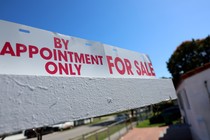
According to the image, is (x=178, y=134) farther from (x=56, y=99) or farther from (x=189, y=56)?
(x=189, y=56)

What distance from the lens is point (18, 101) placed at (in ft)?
3.01

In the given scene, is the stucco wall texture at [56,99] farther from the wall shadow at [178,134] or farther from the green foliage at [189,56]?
the green foliage at [189,56]

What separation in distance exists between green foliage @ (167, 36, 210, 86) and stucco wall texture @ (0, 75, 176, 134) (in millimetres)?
28433

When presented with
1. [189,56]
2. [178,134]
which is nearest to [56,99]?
[178,134]

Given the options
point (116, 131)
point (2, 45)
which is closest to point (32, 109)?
point (2, 45)

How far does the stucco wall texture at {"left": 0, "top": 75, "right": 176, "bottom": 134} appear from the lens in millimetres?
889

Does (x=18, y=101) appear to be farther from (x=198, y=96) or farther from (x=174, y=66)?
(x=174, y=66)

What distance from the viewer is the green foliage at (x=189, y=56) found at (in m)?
28.7

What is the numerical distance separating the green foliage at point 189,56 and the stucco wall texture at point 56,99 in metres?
28.4

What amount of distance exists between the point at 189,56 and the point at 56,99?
31190mm

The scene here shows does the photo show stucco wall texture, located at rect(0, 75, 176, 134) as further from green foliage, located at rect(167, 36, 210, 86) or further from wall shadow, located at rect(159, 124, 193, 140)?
green foliage, located at rect(167, 36, 210, 86)

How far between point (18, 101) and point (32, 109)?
0.24ft

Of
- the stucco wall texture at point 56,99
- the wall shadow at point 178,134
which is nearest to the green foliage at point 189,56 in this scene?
the wall shadow at point 178,134

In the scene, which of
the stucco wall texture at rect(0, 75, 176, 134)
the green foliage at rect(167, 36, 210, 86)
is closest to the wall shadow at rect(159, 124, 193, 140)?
the stucco wall texture at rect(0, 75, 176, 134)
